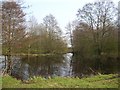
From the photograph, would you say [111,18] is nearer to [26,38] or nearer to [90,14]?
[90,14]

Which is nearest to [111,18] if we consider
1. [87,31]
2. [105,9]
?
[105,9]

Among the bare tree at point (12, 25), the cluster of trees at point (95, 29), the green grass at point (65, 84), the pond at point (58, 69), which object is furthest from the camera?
the cluster of trees at point (95, 29)

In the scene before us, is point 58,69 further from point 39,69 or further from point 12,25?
point 12,25

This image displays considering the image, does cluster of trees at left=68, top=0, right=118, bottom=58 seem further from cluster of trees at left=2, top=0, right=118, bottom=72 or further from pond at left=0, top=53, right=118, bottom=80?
pond at left=0, top=53, right=118, bottom=80

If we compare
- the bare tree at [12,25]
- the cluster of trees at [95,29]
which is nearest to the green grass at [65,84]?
the bare tree at [12,25]

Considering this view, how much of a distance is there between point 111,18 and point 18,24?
85.8 ft

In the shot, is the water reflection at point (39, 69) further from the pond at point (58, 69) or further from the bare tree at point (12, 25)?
the bare tree at point (12, 25)

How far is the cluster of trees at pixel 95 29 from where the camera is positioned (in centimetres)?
4656

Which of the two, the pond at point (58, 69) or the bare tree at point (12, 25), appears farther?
the bare tree at point (12, 25)

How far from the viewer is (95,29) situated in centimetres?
4978

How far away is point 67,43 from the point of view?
211 feet

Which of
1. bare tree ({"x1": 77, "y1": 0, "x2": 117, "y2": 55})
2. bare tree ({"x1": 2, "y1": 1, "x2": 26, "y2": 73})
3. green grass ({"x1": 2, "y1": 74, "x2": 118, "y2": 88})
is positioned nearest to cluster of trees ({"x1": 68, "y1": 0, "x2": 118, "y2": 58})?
bare tree ({"x1": 77, "y1": 0, "x2": 117, "y2": 55})

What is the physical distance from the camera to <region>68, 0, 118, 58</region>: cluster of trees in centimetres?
4656

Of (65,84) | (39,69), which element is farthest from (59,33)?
(65,84)
